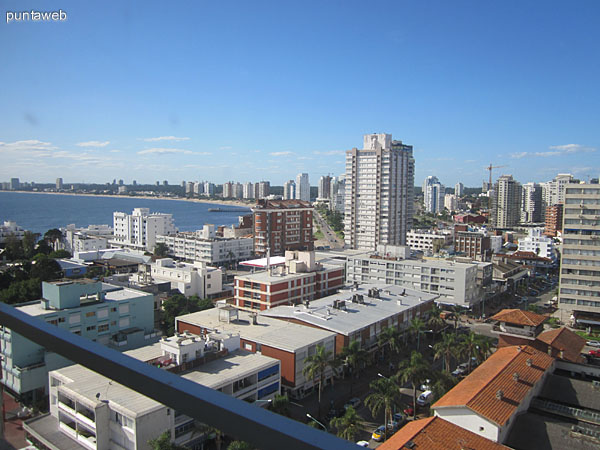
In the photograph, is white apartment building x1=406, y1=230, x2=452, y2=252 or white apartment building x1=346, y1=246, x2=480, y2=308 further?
white apartment building x1=406, y1=230, x2=452, y2=252

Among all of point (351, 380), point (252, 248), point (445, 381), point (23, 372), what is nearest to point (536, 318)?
point (445, 381)

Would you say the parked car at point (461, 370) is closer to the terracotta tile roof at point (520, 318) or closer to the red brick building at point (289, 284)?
the terracotta tile roof at point (520, 318)

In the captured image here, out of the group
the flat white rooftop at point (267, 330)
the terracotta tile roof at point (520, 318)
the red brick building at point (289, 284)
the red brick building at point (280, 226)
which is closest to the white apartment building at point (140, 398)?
the flat white rooftop at point (267, 330)

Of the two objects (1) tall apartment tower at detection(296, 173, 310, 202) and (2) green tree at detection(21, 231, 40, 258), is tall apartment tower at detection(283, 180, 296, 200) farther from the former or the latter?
(2) green tree at detection(21, 231, 40, 258)

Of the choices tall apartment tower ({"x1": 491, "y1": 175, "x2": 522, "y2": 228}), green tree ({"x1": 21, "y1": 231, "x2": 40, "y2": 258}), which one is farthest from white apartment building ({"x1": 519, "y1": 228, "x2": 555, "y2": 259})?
green tree ({"x1": 21, "y1": 231, "x2": 40, "y2": 258})

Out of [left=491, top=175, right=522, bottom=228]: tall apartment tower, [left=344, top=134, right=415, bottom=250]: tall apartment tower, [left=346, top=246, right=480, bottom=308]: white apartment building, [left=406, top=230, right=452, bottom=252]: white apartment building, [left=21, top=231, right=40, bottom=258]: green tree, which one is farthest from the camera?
[left=491, top=175, right=522, bottom=228]: tall apartment tower

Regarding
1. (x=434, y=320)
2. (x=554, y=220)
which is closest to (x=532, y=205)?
(x=554, y=220)
